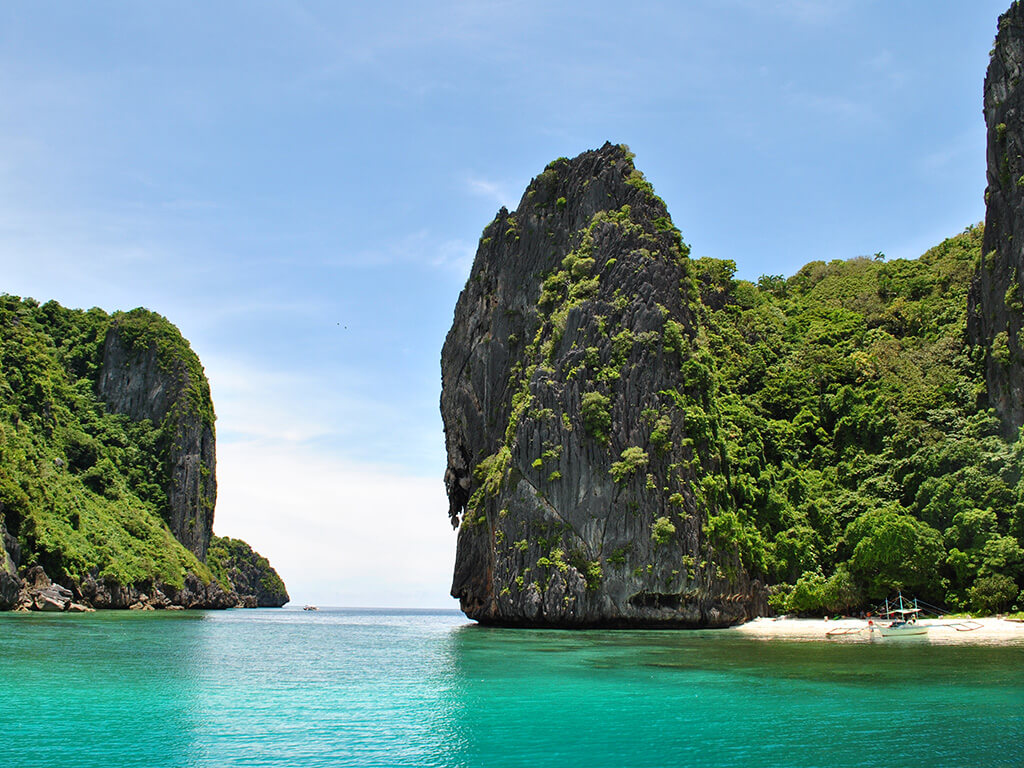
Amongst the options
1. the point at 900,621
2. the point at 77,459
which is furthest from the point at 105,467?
the point at 900,621

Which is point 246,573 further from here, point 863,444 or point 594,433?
point 863,444

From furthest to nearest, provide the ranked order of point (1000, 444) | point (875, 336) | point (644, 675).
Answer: point (875, 336), point (1000, 444), point (644, 675)

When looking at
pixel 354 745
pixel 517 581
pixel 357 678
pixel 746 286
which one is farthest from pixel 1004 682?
pixel 746 286

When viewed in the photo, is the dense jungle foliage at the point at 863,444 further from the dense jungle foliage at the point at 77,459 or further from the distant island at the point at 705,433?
the dense jungle foliage at the point at 77,459

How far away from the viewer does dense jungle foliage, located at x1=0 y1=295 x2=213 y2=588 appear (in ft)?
231

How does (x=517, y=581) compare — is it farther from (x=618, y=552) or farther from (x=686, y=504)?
(x=686, y=504)

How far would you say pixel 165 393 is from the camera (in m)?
118

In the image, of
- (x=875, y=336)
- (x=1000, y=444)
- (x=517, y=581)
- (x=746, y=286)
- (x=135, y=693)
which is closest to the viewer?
(x=135, y=693)

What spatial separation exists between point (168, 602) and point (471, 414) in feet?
161

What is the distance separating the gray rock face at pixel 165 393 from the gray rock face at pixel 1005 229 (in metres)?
103

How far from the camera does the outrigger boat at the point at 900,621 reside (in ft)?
130

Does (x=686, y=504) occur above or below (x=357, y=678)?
above

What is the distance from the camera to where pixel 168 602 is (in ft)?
296

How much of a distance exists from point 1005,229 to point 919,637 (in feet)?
90.2
